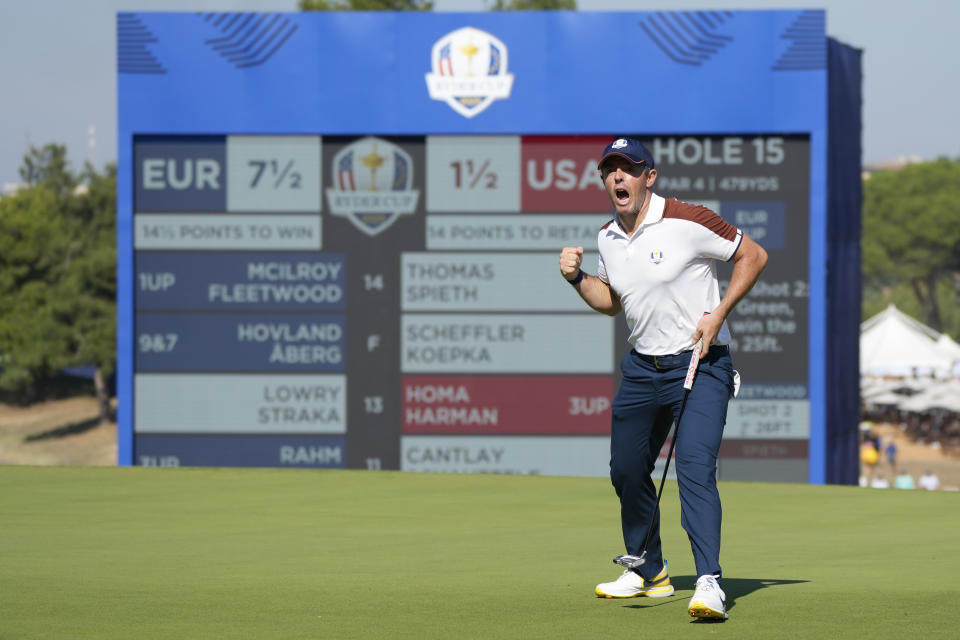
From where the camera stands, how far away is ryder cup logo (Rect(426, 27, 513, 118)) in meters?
14.4

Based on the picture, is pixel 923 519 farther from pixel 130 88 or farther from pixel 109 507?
pixel 130 88

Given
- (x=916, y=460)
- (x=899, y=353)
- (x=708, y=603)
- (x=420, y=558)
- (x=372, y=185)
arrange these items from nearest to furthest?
(x=708, y=603) → (x=420, y=558) → (x=372, y=185) → (x=916, y=460) → (x=899, y=353)

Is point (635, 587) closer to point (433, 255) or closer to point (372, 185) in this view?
point (433, 255)

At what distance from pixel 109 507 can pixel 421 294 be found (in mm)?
6109

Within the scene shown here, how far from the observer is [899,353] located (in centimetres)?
4584

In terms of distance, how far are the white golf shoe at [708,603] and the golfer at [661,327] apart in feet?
1.40

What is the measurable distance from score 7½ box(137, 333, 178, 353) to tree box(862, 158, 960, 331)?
191ft

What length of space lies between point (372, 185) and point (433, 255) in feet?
2.93

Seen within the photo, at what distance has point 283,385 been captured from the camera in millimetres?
14461

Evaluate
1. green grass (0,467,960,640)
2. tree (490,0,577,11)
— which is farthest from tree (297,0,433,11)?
green grass (0,467,960,640)

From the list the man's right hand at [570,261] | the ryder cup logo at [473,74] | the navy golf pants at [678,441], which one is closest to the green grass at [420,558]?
the navy golf pants at [678,441]

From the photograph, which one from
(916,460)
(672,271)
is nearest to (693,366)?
(672,271)

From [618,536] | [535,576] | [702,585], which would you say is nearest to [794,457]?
[618,536]

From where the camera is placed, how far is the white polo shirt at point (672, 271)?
557cm
